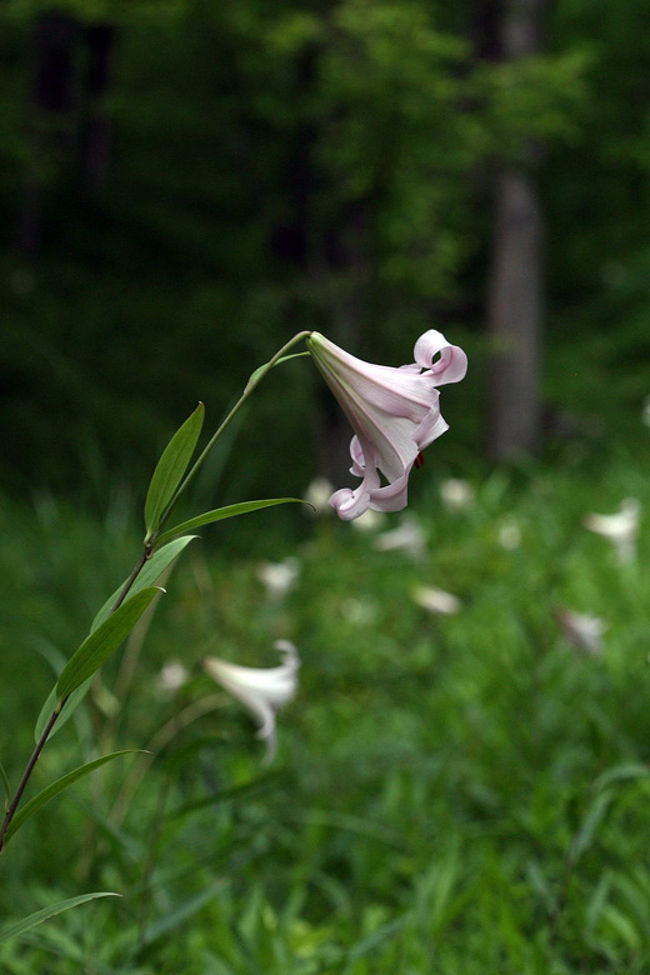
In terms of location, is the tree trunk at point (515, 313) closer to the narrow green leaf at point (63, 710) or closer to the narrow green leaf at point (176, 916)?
the narrow green leaf at point (176, 916)

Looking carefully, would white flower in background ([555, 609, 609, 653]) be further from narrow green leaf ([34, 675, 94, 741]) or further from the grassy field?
narrow green leaf ([34, 675, 94, 741])

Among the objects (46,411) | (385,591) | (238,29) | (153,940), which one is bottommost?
(46,411)

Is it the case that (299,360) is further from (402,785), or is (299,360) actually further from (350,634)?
(402,785)

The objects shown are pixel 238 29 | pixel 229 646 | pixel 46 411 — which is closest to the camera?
pixel 229 646

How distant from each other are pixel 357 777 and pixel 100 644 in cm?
176

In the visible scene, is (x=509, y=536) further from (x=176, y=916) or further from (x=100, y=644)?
(x=100, y=644)

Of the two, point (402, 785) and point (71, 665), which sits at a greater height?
point (71, 665)

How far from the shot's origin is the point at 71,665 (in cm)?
92

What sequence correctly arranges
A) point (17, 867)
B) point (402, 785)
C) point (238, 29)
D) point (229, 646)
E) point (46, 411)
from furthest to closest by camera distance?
point (46, 411) < point (238, 29) < point (229, 646) < point (402, 785) < point (17, 867)

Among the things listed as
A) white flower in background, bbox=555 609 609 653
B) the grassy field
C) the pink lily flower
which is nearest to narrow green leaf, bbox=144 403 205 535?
the pink lily flower

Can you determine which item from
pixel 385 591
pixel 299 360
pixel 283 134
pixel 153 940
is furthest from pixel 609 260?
pixel 153 940

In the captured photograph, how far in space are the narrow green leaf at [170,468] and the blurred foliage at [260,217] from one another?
2.10m

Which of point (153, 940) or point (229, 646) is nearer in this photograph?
point (153, 940)

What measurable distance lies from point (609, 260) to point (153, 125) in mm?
6028
